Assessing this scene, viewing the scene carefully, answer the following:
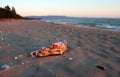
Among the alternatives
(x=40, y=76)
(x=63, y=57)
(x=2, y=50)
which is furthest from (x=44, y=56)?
(x=2, y=50)

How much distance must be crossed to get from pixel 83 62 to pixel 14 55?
165 centimetres

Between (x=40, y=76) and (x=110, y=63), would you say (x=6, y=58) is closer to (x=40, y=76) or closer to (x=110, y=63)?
(x=40, y=76)

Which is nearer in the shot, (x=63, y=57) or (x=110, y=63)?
(x=110, y=63)

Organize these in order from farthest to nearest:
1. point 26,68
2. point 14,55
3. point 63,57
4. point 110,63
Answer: point 14,55, point 63,57, point 110,63, point 26,68

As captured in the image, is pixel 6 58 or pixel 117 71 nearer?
pixel 117 71

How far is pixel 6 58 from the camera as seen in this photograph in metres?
3.74

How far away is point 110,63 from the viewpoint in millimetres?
3225

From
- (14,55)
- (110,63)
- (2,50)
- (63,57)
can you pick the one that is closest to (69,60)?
(63,57)

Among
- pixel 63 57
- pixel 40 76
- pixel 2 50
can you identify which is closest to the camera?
pixel 40 76

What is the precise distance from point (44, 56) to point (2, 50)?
1.36m

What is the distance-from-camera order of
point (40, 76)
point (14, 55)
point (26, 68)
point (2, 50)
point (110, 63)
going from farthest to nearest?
point (2, 50)
point (14, 55)
point (110, 63)
point (26, 68)
point (40, 76)

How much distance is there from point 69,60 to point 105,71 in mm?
829

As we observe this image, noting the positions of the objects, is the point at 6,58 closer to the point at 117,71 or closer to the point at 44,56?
the point at 44,56

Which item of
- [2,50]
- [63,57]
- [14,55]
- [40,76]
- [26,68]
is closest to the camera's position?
[40,76]
